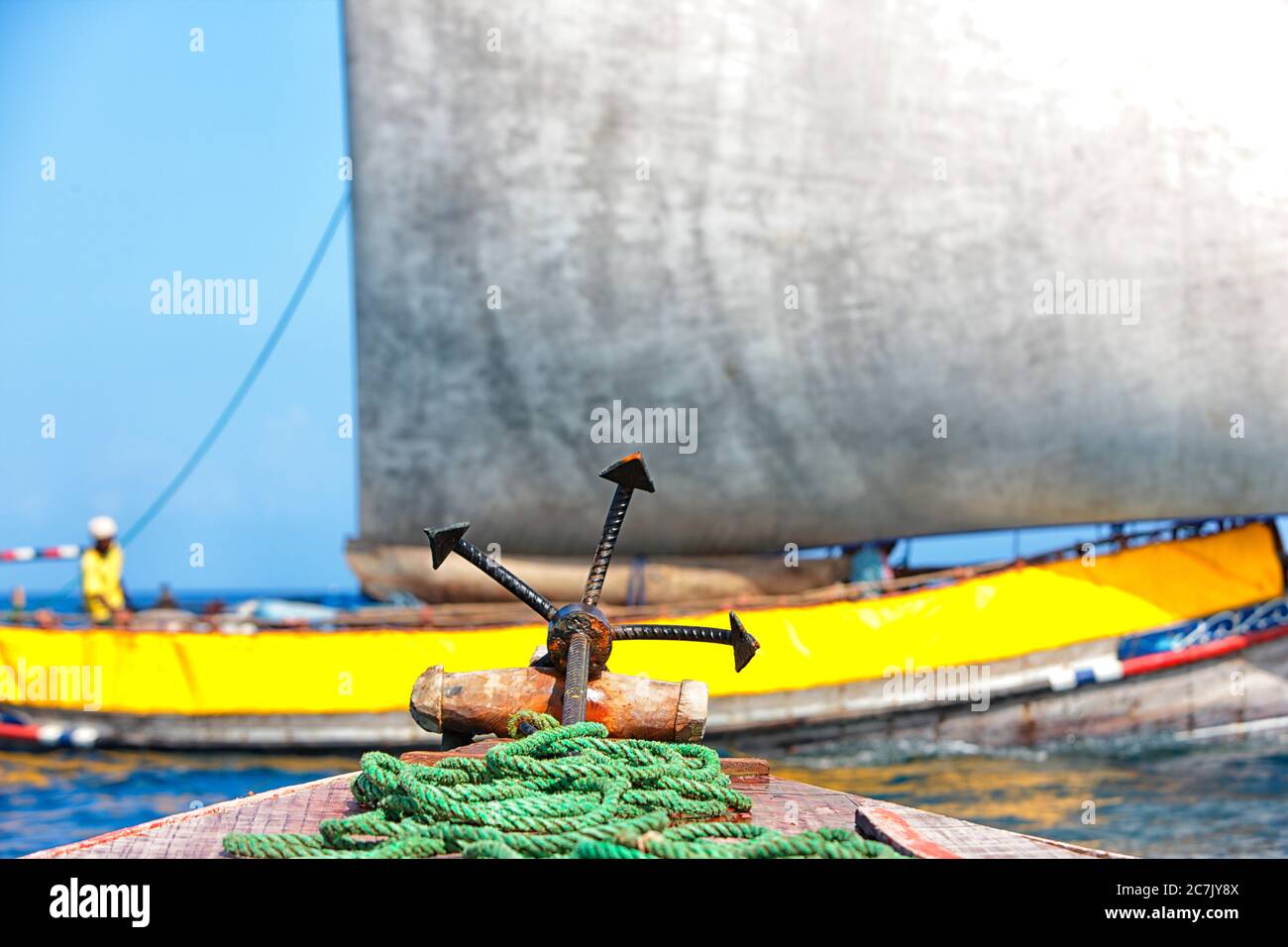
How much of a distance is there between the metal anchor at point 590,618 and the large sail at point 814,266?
391 inches

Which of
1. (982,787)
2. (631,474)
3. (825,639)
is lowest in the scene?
(982,787)

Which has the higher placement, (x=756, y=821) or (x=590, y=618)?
(x=590, y=618)

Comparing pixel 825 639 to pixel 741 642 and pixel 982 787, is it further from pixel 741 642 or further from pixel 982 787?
pixel 741 642

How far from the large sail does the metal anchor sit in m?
9.93

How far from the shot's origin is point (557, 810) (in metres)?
3.34

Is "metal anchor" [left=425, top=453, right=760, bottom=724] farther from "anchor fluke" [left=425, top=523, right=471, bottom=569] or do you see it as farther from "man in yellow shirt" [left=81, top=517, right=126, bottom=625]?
"man in yellow shirt" [left=81, top=517, right=126, bottom=625]

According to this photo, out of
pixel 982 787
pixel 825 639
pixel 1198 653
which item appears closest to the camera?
pixel 982 787

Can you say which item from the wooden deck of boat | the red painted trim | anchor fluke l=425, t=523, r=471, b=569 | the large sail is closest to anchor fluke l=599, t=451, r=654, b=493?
anchor fluke l=425, t=523, r=471, b=569

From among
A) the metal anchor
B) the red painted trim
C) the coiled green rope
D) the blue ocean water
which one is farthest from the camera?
the red painted trim

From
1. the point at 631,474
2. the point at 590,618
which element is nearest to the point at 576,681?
the point at 590,618

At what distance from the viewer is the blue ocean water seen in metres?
9.32

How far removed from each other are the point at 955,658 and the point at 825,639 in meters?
1.24

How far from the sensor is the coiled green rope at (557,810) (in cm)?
305

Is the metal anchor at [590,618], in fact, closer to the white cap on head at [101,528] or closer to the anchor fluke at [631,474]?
the anchor fluke at [631,474]
